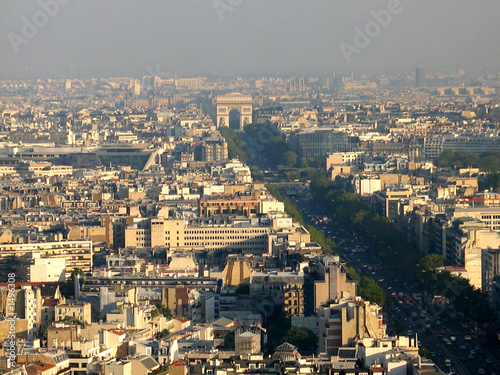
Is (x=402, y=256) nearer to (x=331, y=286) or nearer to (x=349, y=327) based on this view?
(x=331, y=286)

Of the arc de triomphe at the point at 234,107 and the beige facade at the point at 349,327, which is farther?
the arc de triomphe at the point at 234,107

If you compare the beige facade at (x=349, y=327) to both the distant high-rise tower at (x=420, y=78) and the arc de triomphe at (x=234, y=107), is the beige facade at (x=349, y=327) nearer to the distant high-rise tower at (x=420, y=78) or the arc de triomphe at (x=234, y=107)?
the arc de triomphe at (x=234, y=107)

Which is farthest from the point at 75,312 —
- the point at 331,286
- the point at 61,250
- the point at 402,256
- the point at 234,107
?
Answer: the point at 234,107

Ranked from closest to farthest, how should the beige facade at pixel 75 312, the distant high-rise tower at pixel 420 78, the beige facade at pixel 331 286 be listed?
the beige facade at pixel 75 312, the beige facade at pixel 331 286, the distant high-rise tower at pixel 420 78

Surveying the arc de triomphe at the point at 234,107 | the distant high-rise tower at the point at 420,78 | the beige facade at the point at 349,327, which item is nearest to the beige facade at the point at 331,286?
the beige facade at the point at 349,327

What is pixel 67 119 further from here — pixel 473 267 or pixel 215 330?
pixel 215 330

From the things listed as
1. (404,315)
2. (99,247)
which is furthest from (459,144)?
(404,315)
